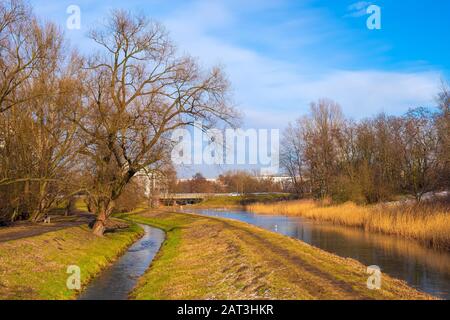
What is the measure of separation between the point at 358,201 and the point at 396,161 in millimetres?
10373

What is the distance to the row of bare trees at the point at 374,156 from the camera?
1925 inches

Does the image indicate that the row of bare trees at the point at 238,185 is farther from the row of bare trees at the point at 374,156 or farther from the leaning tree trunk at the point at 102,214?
the leaning tree trunk at the point at 102,214

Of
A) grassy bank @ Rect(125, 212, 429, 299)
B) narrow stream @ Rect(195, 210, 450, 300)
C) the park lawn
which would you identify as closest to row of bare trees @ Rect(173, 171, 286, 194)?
narrow stream @ Rect(195, 210, 450, 300)

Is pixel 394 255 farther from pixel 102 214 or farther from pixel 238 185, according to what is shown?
pixel 238 185

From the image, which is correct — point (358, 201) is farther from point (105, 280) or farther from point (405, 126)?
point (105, 280)

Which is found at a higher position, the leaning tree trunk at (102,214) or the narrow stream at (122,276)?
the leaning tree trunk at (102,214)

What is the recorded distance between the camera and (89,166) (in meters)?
31.0

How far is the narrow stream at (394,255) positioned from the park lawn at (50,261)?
39.6 feet

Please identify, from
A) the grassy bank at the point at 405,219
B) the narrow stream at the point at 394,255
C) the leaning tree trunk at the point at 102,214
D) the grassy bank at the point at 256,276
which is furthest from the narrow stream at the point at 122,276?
the grassy bank at the point at 405,219

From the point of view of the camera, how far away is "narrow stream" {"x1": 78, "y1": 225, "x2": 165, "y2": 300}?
1560 centimetres

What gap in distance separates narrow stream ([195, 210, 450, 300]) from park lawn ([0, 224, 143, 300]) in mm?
12065

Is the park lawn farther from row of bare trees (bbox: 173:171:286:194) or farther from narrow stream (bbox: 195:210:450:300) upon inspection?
row of bare trees (bbox: 173:171:286:194)

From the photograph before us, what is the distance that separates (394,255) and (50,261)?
52.9ft

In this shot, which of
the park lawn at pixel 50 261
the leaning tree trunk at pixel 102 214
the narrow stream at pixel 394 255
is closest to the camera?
the park lawn at pixel 50 261
